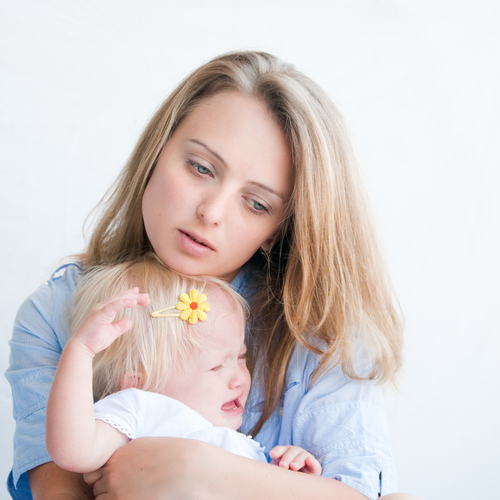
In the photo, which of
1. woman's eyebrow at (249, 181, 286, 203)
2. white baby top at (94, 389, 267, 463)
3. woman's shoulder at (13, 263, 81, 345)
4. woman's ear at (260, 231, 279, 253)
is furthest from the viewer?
woman's ear at (260, 231, 279, 253)

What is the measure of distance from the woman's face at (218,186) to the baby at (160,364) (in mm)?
88

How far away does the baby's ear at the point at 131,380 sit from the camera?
4.53ft

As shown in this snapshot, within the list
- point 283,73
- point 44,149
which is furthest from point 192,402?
point 44,149

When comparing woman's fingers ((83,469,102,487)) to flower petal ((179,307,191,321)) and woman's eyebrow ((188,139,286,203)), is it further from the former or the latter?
woman's eyebrow ((188,139,286,203))

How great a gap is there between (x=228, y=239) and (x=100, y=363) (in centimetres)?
44

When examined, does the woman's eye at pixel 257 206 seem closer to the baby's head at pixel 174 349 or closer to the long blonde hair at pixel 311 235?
the long blonde hair at pixel 311 235

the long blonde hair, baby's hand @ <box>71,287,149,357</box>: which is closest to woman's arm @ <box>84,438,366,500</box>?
baby's hand @ <box>71,287,149,357</box>

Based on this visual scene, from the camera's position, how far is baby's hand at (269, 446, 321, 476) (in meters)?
1.32

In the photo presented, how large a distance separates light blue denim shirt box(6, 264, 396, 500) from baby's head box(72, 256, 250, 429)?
0.14m

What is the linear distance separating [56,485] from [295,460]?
56 cm

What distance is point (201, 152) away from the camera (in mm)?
1485

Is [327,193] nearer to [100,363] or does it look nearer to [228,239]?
[228,239]

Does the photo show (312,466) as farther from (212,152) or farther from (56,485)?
(212,152)

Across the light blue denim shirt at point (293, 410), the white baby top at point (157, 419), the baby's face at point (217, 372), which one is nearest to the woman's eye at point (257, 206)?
the baby's face at point (217, 372)
